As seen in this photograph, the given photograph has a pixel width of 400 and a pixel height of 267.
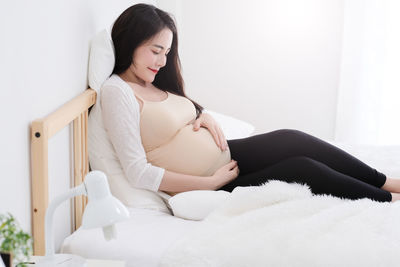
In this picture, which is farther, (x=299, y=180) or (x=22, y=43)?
(x=299, y=180)

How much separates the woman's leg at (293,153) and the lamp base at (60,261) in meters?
1.01

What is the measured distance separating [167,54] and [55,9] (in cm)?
73

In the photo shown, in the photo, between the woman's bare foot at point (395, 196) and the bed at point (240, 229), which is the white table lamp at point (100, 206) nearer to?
the bed at point (240, 229)

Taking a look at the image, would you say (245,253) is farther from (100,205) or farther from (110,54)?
(110,54)

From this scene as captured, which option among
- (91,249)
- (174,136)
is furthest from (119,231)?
(174,136)

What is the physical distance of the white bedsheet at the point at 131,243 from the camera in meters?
1.36

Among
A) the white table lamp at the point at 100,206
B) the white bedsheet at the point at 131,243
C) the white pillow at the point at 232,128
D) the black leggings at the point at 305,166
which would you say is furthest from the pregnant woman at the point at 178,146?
the white table lamp at the point at 100,206

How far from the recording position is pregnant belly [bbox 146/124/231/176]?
1.82m

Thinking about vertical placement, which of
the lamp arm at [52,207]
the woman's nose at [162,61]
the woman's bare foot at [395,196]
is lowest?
the woman's bare foot at [395,196]

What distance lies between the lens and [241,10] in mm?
3330

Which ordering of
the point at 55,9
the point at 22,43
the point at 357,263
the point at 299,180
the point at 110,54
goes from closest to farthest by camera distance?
the point at 22,43 → the point at 357,263 → the point at 55,9 → the point at 299,180 → the point at 110,54

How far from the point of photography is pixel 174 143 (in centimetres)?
183

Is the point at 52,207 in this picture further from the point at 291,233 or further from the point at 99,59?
the point at 99,59

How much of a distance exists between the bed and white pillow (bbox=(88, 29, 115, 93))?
0.29ft
